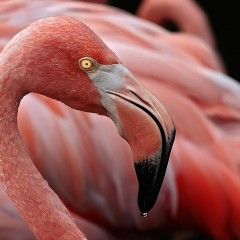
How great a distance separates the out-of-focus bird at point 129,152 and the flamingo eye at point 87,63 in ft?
3.48

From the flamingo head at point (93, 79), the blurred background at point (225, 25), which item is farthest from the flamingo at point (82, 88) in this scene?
the blurred background at point (225, 25)

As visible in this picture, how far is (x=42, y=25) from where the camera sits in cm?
179

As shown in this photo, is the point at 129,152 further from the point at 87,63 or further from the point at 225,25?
the point at 225,25

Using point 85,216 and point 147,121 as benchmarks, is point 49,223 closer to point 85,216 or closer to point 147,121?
point 147,121

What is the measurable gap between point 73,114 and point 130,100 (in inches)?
48.1

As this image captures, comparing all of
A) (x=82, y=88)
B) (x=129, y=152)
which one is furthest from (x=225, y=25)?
(x=82, y=88)

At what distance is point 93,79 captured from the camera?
1.81 m

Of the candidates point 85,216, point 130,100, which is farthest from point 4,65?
point 85,216

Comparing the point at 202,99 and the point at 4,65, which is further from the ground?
the point at 4,65

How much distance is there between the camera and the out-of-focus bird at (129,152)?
2961 mm

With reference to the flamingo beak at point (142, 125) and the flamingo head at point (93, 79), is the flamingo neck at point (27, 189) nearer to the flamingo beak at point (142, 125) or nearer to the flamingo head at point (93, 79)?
the flamingo head at point (93, 79)

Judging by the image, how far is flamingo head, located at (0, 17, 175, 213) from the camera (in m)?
1.78

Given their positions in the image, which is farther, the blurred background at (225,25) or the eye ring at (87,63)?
the blurred background at (225,25)

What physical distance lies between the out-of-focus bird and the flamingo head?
1.02m
